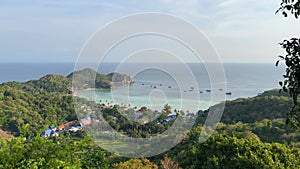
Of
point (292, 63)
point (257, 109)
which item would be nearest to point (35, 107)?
point (257, 109)

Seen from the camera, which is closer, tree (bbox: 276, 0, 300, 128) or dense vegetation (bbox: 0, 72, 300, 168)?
tree (bbox: 276, 0, 300, 128)

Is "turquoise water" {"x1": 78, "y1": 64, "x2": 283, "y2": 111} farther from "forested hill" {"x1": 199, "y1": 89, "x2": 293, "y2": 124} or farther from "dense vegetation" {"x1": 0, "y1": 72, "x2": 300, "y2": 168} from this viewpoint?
"forested hill" {"x1": 199, "y1": 89, "x2": 293, "y2": 124}

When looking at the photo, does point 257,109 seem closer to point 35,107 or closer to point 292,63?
point 35,107

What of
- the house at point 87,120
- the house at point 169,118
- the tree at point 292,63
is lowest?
the house at point 169,118

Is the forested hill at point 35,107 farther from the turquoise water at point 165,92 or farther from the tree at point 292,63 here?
the tree at point 292,63

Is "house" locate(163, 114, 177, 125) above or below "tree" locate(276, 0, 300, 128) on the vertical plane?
below

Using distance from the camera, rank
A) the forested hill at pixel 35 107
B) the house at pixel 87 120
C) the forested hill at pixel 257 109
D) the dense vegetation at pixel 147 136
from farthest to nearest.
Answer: the forested hill at pixel 35 107
the forested hill at pixel 257 109
the house at pixel 87 120
the dense vegetation at pixel 147 136


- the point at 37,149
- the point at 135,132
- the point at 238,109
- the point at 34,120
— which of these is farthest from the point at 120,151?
the point at 34,120

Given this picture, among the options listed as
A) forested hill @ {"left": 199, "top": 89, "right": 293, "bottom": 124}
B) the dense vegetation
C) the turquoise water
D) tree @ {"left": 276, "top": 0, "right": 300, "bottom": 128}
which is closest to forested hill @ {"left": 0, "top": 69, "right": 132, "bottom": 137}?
the dense vegetation

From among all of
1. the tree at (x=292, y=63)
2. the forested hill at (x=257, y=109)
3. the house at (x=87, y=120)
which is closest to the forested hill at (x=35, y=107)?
the forested hill at (x=257, y=109)

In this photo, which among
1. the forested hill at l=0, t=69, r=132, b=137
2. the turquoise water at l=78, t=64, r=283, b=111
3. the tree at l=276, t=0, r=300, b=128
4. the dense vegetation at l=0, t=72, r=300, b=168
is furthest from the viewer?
the forested hill at l=0, t=69, r=132, b=137
